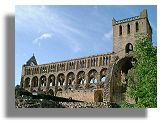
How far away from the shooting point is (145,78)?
29.3 ft

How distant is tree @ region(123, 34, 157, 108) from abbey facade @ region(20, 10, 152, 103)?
14.2 ft

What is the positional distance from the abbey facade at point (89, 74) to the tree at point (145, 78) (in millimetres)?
4336

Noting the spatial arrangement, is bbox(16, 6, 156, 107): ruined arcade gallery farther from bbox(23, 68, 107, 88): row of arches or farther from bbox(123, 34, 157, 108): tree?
bbox(123, 34, 157, 108): tree

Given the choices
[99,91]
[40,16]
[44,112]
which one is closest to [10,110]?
[44,112]

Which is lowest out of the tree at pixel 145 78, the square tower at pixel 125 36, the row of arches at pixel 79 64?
the tree at pixel 145 78

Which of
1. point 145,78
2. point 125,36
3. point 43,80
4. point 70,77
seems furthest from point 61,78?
point 145,78

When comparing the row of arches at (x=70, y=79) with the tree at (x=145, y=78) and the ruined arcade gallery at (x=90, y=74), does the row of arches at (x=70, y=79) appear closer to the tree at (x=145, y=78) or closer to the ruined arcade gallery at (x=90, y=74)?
the ruined arcade gallery at (x=90, y=74)

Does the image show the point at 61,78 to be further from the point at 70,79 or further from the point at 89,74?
the point at 89,74

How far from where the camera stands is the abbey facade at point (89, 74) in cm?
1581

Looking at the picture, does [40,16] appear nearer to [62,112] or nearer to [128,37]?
[62,112]

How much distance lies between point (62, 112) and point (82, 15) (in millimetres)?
2438

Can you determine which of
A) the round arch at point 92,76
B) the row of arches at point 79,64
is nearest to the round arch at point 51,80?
the row of arches at point 79,64

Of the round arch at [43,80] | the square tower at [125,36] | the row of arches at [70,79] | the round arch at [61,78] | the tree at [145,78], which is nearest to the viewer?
the tree at [145,78]

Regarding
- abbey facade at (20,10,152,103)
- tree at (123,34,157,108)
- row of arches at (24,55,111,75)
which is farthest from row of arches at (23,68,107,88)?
tree at (123,34,157,108)
